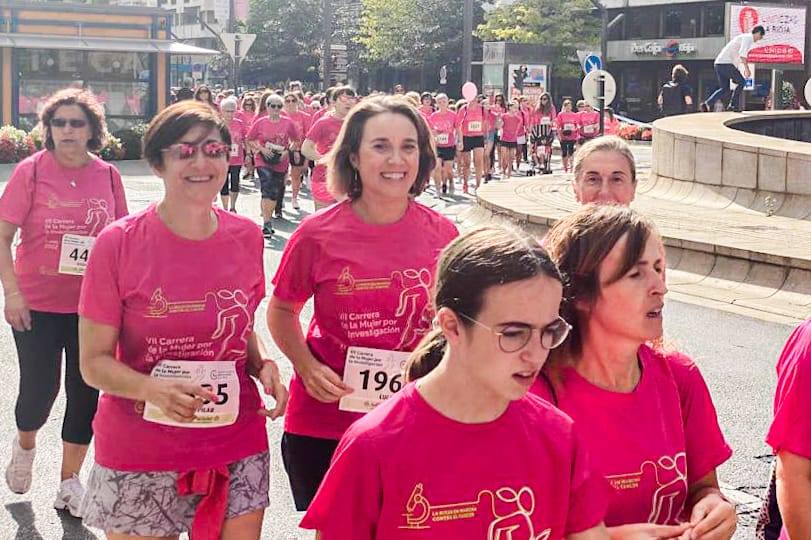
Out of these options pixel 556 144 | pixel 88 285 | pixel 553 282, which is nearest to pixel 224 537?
pixel 88 285

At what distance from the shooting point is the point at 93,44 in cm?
3706

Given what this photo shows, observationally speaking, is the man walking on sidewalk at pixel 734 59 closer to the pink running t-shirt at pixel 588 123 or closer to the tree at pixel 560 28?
the pink running t-shirt at pixel 588 123

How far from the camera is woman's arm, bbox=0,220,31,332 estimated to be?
5.54m

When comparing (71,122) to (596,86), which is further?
(596,86)

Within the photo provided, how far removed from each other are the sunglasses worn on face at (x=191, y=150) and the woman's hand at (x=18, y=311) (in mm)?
2028

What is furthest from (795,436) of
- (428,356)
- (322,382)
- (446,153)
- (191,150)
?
(446,153)

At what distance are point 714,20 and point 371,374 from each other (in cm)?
6193

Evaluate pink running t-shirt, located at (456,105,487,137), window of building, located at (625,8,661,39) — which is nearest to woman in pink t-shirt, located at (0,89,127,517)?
pink running t-shirt, located at (456,105,487,137)

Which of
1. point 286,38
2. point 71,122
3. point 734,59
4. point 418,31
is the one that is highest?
point 286,38

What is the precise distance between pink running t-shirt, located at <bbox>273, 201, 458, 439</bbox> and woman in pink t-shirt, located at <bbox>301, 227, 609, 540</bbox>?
5.00 feet

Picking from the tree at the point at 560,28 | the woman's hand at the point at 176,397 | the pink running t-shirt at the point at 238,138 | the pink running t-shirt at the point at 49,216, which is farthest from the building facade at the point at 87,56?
the woman's hand at the point at 176,397

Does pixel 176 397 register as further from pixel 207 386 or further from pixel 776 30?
pixel 776 30

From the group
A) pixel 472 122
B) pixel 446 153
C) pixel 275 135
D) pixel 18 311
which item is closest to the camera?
pixel 18 311

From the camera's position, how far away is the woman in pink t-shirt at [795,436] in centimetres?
297
